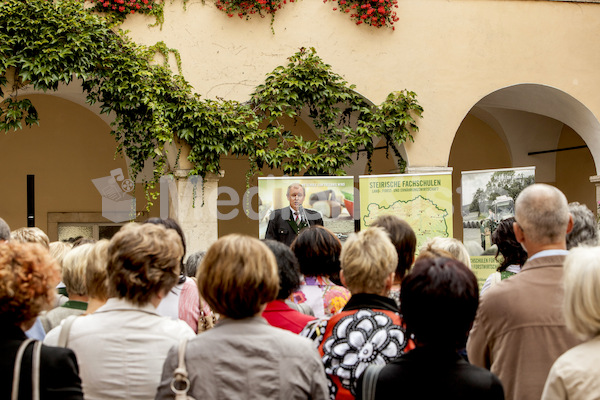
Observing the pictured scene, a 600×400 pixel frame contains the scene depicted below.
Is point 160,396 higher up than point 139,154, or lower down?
lower down

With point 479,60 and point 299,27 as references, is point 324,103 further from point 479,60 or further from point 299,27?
point 479,60

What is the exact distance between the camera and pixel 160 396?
2.02 metres

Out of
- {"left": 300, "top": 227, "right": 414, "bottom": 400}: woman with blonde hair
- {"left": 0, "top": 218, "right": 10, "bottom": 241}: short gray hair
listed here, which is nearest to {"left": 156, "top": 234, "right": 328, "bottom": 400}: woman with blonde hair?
{"left": 300, "top": 227, "right": 414, "bottom": 400}: woman with blonde hair

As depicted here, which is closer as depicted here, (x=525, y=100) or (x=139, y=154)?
(x=139, y=154)

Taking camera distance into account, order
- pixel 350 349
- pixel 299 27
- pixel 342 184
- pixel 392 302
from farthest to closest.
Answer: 1. pixel 299 27
2. pixel 342 184
3. pixel 392 302
4. pixel 350 349

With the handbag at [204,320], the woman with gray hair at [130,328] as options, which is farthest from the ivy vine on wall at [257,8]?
the woman with gray hair at [130,328]

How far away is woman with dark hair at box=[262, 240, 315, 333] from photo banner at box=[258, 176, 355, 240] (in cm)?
486

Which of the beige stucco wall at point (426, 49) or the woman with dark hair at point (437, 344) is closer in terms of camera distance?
the woman with dark hair at point (437, 344)

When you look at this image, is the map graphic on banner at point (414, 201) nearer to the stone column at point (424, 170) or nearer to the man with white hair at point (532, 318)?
the stone column at point (424, 170)

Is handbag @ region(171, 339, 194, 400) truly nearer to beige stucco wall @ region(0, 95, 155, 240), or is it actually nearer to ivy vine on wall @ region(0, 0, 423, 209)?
ivy vine on wall @ region(0, 0, 423, 209)

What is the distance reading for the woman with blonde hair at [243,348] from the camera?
1.98 m

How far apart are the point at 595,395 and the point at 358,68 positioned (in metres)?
7.38

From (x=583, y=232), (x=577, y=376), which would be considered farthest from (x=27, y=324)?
(x=583, y=232)

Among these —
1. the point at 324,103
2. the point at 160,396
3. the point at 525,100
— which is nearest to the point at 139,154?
the point at 324,103
